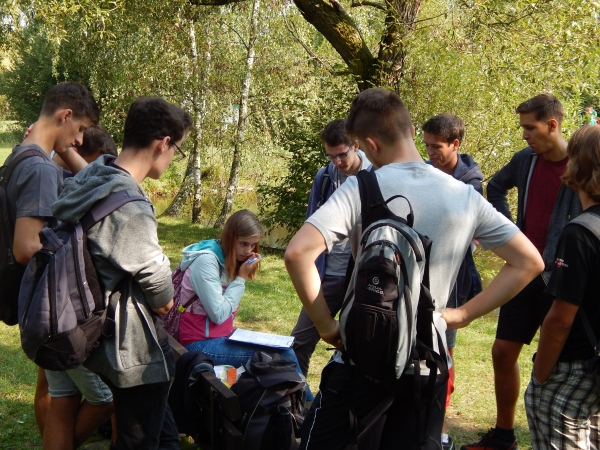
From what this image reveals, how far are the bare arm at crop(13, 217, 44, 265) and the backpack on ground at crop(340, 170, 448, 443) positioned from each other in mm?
1709

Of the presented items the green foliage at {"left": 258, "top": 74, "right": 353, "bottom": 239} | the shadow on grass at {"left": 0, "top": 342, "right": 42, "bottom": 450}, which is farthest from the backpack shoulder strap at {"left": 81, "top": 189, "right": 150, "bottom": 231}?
the green foliage at {"left": 258, "top": 74, "right": 353, "bottom": 239}

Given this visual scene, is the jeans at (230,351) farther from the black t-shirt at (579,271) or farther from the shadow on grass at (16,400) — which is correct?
the black t-shirt at (579,271)

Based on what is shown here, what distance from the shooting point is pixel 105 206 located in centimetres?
268

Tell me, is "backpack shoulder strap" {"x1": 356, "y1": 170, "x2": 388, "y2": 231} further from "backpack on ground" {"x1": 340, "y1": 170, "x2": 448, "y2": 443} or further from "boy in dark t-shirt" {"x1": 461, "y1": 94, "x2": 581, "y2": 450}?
"boy in dark t-shirt" {"x1": 461, "y1": 94, "x2": 581, "y2": 450}

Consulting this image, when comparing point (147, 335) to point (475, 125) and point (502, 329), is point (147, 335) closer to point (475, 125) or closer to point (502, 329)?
point (502, 329)

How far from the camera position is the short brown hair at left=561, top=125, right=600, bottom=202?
2867 millimetres

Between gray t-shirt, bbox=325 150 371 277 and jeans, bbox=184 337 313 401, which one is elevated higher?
gray t-shirt, bbox=325 150 371 277

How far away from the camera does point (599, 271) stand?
278cm

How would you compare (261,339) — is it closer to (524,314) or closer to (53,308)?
(524,314)

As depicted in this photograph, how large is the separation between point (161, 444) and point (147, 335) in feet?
2.58

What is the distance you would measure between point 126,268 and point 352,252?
35.5 inches

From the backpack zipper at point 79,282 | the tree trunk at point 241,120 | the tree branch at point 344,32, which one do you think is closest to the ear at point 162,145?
the backpack zipper at point 79,282

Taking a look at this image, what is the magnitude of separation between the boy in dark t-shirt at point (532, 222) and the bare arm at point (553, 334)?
894 millimetres

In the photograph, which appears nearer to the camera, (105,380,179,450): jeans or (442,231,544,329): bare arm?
(442,231,544,329): bare arm
